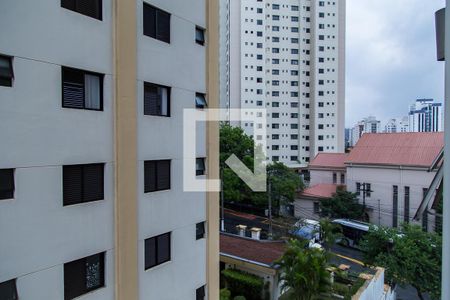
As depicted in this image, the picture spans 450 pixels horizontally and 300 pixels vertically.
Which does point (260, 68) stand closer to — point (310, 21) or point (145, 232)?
point (310, 21)

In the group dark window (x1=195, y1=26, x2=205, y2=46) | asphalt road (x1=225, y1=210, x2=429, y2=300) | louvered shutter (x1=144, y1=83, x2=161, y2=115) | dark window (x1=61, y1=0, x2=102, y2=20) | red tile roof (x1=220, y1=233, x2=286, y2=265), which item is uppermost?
dark window (x1=195, y1=26, x2=205, y2=46)

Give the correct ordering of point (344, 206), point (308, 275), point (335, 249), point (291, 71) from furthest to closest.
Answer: point (291, 71)
point (344, 206)
point (335, 249)
point (308, 275)

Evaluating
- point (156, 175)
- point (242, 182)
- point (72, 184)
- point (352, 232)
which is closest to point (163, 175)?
point (156, 175)

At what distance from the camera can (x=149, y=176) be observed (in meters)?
4.32

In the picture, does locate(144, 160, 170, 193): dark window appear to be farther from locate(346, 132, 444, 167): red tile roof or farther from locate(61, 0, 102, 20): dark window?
locate(346, 132, 444, 167): red tile roof

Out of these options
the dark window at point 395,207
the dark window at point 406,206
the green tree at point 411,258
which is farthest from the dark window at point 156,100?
the dark window at point 395,207

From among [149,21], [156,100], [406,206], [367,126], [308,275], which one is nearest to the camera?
[149,21]

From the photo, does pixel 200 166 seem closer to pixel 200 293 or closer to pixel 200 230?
pixel 200 230

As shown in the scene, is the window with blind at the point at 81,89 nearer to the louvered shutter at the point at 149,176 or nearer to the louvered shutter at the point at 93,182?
the louvered shutter at the point at 93,182

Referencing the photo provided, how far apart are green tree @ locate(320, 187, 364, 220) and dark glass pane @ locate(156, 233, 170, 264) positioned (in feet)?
50.2

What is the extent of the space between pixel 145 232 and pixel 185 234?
828 mm

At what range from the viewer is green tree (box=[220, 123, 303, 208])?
721 inches

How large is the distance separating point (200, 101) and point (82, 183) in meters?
2.34

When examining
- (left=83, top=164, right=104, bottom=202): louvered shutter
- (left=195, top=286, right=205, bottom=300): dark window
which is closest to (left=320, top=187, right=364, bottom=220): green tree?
(left=195, top=286, right=205, bottom=300): dark window
